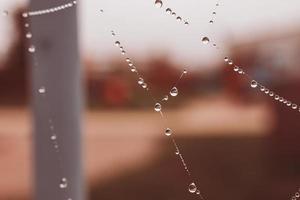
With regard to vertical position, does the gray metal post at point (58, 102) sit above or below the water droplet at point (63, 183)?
above

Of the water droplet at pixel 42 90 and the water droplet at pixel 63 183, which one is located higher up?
the water droplet at pixel 42 90

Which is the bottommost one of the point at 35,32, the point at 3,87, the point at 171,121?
the point at 35,32

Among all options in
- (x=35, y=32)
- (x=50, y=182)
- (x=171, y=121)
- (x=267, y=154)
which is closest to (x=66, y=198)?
(x=50, y=182)

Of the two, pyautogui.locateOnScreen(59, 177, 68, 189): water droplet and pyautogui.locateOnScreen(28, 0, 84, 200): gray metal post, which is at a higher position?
pyautogui.locateOnScreen(28, 0, 84, 200): gray metal post

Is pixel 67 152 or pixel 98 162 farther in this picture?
pixel 98 162

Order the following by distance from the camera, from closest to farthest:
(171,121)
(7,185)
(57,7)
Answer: (57,7), (171,121), (7,185)

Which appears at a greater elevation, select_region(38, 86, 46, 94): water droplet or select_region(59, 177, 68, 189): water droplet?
select_region(38, 86, 46, 94): water droplet

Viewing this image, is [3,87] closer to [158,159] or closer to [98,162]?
[98,162]

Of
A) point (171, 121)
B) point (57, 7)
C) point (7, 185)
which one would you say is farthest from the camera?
point (7, 185)
